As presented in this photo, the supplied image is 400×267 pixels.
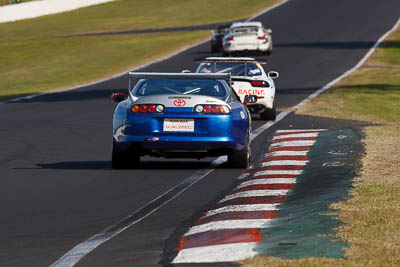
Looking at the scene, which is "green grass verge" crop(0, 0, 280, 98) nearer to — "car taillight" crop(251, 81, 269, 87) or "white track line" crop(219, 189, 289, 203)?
"car taillight" crop(251, 81, 269, 87)

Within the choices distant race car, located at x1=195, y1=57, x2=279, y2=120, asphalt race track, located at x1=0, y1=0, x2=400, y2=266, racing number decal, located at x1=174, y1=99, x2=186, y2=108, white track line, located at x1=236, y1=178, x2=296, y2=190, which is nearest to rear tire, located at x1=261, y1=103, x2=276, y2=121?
distant race car, located at x1=195, y1=57, x2=279, y2=120

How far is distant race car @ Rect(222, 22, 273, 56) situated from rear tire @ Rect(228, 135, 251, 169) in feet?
113

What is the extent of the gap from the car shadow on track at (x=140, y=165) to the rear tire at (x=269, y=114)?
24.6ft

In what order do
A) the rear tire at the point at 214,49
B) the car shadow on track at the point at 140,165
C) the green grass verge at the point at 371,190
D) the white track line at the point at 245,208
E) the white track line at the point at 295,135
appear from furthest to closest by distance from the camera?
the rear tire at the point at 214,49 → the white track line at the point at 295,135 → the car shadow on track at the point at 140,165 → the white track line at the point at 245,208 → the green grass verge at the point at 371,190

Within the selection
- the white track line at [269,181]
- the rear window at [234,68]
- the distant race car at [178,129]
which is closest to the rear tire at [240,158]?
the distant race car at [178,129]

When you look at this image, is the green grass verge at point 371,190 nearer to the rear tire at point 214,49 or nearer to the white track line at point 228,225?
the white track line at point 228,225

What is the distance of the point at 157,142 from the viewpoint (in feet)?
47.8

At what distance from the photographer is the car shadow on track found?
600 inches

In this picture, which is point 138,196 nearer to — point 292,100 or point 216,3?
point 292,100

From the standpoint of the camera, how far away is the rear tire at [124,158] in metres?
14.7

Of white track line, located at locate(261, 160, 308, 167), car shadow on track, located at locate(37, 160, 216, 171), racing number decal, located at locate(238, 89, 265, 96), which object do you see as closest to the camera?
white track line, located at locate(261, 160, 308, 167)

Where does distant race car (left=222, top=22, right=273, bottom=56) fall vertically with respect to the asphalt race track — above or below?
below

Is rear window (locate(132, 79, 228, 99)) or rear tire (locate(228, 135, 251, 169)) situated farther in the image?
rear window (locate(132, 79, 228, 99))

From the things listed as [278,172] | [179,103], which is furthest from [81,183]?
[278,172]
